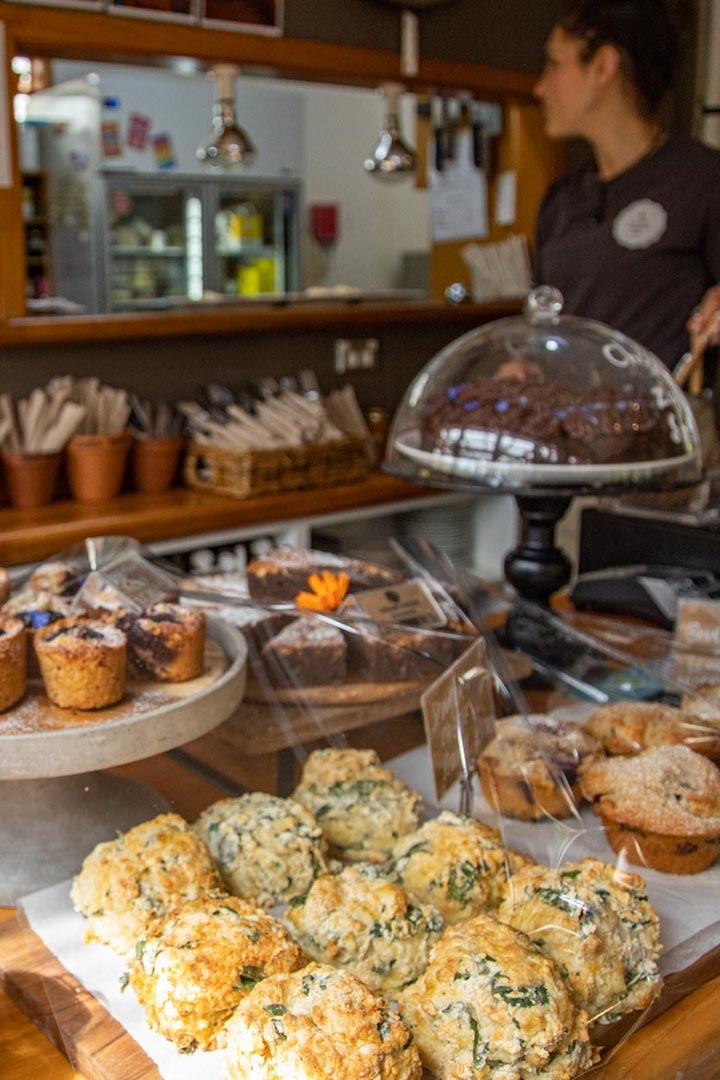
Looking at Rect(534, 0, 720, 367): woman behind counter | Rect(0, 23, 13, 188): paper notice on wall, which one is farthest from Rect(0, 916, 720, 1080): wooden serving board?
Rect(0, 23, 13, 188): paper notice on wall

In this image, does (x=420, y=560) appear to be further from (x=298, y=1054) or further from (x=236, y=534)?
(x=236, y=534)

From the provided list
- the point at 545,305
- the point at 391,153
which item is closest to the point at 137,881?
the point at 545,305

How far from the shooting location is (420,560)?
1.51 meters

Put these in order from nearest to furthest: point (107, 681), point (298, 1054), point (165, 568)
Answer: point (298, 1054), point (107, 681), point (165, 568)

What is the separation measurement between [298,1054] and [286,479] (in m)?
2.53

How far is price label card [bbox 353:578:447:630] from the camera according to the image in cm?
129

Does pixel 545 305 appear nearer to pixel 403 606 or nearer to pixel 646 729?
pixel 403 606

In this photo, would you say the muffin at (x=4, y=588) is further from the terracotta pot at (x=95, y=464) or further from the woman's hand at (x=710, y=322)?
the terracotta pot at (x=95, y=464)

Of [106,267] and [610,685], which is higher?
[106,267]

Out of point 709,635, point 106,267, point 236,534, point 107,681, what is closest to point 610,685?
point 709,635

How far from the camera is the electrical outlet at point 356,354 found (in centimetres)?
383

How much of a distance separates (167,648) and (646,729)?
0.54 meters

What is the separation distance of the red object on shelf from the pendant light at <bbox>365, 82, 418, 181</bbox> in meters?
4.22

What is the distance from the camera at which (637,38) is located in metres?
2.75
